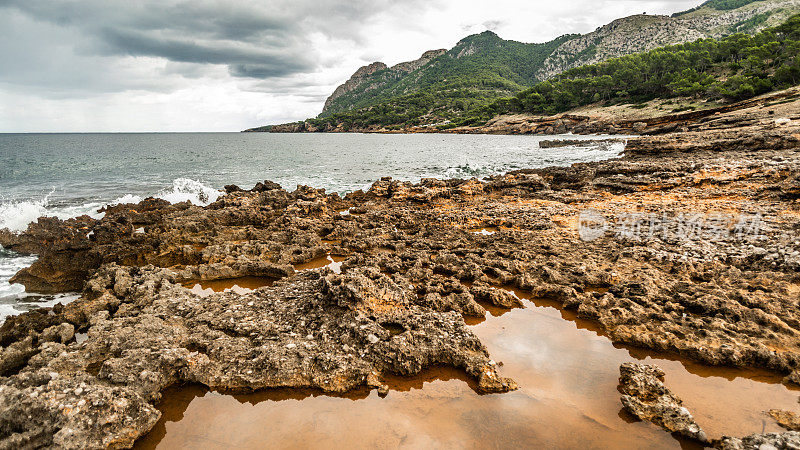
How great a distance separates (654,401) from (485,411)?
2.69m

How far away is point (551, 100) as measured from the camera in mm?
116188

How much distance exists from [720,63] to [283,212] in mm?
116881

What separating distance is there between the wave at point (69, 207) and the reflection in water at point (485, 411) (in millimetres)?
18916

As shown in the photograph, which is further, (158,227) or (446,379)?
(158,227)

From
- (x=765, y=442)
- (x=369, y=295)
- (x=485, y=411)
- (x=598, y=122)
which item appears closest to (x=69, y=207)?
(x=369, y=295)

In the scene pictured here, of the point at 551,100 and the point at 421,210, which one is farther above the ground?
the point at 551,100

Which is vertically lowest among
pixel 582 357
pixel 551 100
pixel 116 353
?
pixel 582 357

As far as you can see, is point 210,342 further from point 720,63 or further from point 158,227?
point 720,63

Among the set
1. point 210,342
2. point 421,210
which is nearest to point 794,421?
point 210,342

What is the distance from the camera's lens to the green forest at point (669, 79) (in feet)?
199

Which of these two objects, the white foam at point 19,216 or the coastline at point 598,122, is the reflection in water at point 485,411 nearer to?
the white foam at point 19,216

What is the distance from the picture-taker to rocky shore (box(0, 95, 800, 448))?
19.1ft

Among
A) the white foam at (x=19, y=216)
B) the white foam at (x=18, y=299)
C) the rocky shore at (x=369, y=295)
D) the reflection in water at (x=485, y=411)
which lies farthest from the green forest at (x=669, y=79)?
the white foam at (x=19, y=216)

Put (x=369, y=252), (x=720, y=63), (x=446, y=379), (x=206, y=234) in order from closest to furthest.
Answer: (x=446, y=379) → (x=369, y=252) → (x=206, y=234) → (x=720, y=63)
